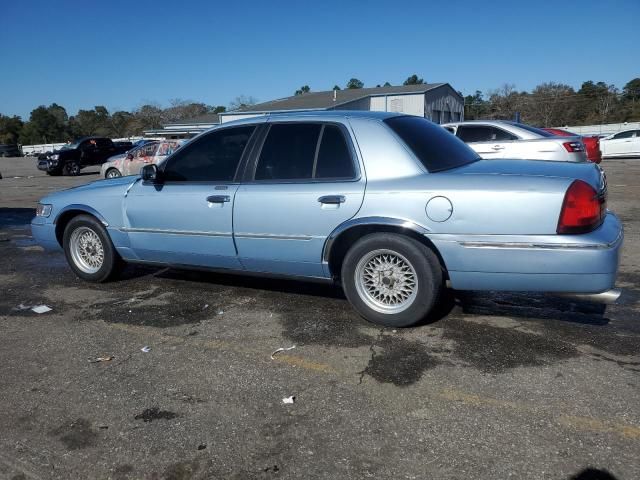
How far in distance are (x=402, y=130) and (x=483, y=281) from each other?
136 centimetres

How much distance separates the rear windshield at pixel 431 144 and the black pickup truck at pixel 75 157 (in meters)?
24.0

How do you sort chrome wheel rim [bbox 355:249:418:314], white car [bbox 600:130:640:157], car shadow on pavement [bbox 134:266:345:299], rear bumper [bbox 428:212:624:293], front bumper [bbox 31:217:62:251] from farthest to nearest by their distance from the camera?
white car [bbox 600:130:640:157], front bumper [bbox 31:217:62:251], car shadow on pavement [bbox 134:266:345:299], chrome wheel rim [bbox 355:249:418:314], rear bumper [bbox 428:212:624:293]

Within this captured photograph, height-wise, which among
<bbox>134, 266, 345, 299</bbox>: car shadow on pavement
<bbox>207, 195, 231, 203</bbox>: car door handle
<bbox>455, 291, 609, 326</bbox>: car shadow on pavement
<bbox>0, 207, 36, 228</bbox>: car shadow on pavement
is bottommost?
<bbox>134, 266, 345, 299</bbox>: car shadow on pavement

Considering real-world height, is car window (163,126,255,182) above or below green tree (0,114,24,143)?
below

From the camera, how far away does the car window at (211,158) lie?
471 cm

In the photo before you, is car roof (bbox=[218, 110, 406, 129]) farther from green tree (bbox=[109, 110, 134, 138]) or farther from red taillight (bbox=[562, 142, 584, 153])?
green tree (bbox=[109, 110, 134, 138])

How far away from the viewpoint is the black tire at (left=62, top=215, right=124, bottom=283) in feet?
18.0

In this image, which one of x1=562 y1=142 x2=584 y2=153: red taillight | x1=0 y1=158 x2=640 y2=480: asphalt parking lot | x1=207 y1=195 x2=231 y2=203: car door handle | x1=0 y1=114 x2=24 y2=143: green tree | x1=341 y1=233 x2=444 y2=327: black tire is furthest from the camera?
x1=0 y1=114 x2=24 y2=143: green tree

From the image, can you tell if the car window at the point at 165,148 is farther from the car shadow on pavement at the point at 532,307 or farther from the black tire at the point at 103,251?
the car shadow on pavement at the point at 532,307

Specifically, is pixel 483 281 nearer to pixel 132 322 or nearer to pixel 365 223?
pixel 365 223

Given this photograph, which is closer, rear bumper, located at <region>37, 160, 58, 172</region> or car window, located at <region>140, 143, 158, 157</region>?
car window, located at <region>140, 143, 158, 157</region>

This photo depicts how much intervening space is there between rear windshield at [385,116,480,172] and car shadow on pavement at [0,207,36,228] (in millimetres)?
8713

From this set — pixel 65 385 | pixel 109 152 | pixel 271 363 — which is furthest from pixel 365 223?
pixel 109 152

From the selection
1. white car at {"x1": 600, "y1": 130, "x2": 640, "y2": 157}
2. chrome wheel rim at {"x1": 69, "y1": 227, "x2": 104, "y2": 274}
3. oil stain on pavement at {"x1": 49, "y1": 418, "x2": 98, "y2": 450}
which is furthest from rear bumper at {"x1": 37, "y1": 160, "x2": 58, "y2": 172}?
oil stain on pavement at {"x1": 49, "y1": 418, "x2": 98, "y2": 450}
